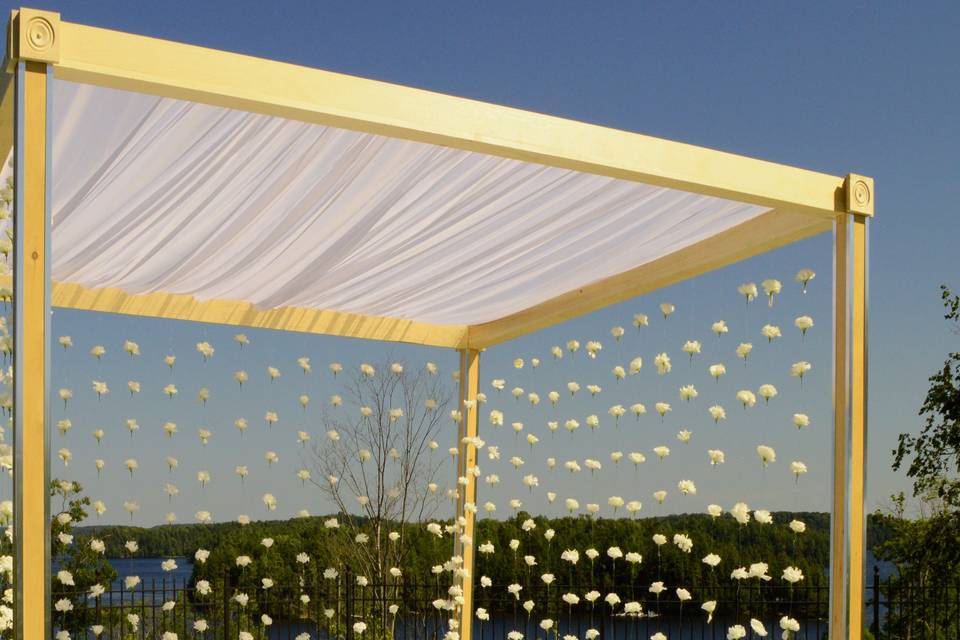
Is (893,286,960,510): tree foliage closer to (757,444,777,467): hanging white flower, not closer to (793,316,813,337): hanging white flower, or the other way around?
(757,444,777,467): hanging white flower

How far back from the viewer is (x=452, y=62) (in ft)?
34.9

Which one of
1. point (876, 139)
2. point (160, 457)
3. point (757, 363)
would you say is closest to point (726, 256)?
point (757, 363)

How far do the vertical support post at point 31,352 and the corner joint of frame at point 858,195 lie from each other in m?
3.12

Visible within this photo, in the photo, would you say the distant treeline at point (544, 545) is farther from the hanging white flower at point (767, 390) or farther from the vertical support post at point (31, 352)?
the vertical support post at point (31, 352)

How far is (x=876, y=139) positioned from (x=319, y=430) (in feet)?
26.2

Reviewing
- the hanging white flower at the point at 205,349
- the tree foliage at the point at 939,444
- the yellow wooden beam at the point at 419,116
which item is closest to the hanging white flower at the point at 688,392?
the yellow wooden beam at the point at 419,116

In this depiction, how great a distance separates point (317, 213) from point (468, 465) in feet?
10.4

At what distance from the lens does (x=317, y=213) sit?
16.5 feet

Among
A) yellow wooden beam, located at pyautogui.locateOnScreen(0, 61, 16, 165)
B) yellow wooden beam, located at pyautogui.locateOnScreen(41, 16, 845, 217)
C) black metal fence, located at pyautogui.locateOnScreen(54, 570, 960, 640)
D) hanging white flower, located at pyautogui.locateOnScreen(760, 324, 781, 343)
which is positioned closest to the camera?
yellow wooden beam, located at pyautogui.locateOnScreen(41, 16, 845, 217)

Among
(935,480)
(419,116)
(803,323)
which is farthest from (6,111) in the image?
(935,480)

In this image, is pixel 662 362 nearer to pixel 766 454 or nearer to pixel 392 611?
pixel 766 454

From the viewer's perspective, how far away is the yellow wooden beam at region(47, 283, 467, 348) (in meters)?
6.58

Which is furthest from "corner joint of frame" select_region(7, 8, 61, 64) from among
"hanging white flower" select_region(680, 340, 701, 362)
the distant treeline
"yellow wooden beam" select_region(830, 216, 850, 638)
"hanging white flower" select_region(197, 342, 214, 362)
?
the distant treeline

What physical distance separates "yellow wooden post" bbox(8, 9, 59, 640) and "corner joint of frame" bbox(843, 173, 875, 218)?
3.11 m
